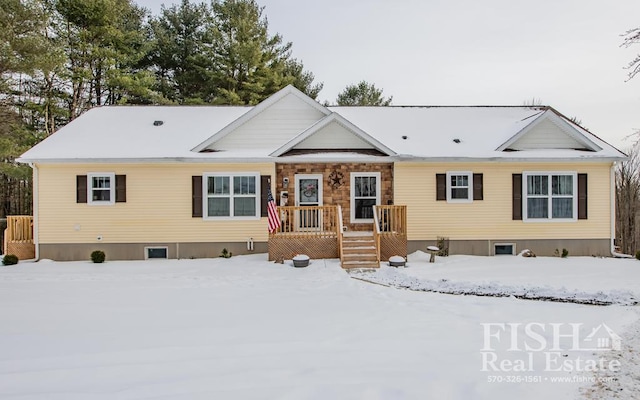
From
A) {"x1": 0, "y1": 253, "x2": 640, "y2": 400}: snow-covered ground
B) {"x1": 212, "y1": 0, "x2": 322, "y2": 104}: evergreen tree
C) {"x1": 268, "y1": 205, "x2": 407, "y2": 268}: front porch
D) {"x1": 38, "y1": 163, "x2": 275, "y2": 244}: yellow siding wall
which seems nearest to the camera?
{"x1": 0, "y1": 253, "x2": 640, "y2": 400}: snow-covered ground

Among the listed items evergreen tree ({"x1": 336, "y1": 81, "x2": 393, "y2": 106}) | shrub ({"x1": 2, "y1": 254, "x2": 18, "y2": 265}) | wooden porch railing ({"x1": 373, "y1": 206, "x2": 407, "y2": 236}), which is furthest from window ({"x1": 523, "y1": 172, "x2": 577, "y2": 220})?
evergreen tree ({"x1": 336, "y1": 81, "x2": 393, "y2": 106})

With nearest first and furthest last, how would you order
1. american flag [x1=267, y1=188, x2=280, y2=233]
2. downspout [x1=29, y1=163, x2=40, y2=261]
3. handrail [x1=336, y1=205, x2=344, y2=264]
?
handrail [x1=336, y1=205, x2=344, y2=264], american flag [x1=267, y1=188, x2=280, y2=233], downspout [x1=29, y1=163, x2=40, y2=261]

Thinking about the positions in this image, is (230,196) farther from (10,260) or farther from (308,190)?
(10,260)

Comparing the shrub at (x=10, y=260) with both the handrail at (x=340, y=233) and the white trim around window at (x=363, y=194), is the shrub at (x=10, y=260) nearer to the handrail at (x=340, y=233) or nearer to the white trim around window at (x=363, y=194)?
the handrail at (x=340, y=233)

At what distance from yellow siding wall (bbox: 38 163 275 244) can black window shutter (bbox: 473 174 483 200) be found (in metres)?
6.82

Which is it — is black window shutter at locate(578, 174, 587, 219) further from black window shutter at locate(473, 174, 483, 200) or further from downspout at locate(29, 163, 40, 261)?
downspout at locate(29, 163, 40, 261)

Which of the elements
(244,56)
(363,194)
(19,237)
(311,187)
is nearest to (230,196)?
(311,187)

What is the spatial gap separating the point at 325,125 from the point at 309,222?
11.0 feet

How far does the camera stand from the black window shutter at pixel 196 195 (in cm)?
1207

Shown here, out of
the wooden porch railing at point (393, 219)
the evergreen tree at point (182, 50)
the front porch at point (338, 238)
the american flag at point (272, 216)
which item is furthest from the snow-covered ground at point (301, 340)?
the evergreen tree at point (182, 50)

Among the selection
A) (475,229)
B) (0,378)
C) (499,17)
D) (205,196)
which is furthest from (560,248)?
(0,378)

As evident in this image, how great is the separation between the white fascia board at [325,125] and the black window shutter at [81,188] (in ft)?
20.4

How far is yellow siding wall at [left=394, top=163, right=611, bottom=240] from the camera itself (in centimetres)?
1235

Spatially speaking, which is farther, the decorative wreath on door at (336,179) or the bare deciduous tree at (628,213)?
the bare deciduous tree at (628,213)
